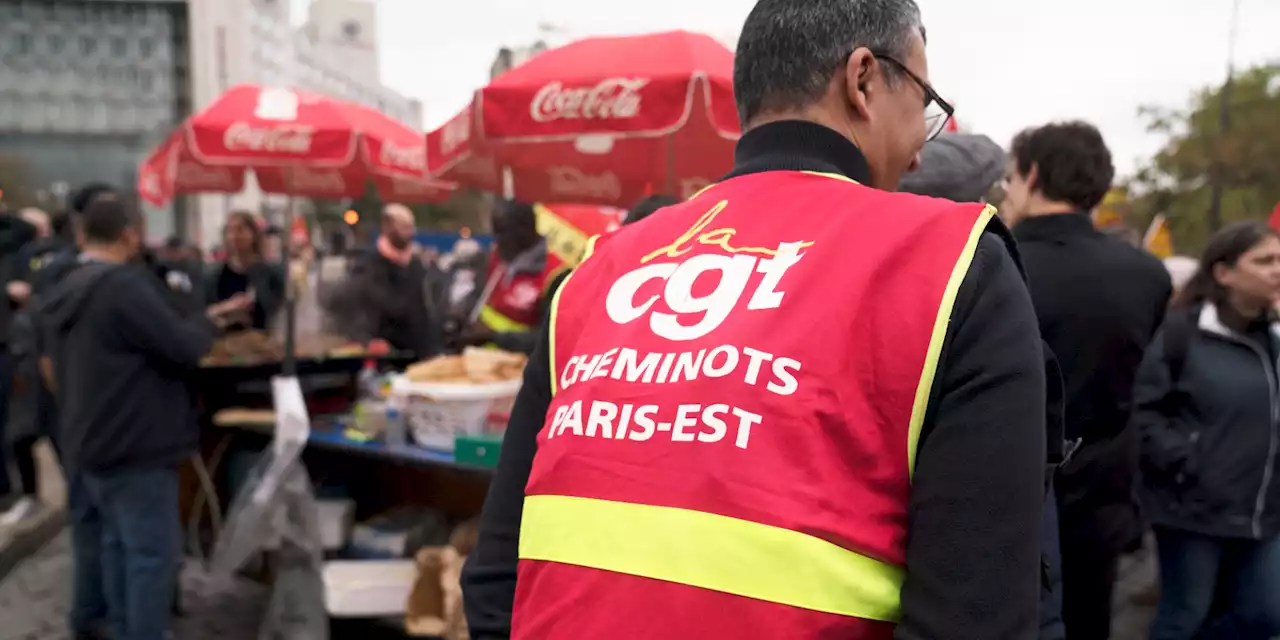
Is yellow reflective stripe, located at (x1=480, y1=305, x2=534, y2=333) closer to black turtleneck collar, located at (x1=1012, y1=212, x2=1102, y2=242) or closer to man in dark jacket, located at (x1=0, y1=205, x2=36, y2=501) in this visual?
black turtleneck collar, located at (x1=1012, y1=212, x2=1102, y2=242)

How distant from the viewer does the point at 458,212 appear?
175 ft

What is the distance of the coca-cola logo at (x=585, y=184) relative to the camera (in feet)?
18.6

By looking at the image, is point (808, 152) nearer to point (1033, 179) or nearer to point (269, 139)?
point (1033, 179)

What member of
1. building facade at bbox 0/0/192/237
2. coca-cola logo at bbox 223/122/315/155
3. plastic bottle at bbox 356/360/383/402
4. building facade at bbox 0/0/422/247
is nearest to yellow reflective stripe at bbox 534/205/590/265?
plastic bottle at bbox 356/360/383/402

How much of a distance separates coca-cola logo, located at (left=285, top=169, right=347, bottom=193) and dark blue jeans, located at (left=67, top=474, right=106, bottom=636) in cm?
393

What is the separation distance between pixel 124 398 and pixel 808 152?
12.3 feet

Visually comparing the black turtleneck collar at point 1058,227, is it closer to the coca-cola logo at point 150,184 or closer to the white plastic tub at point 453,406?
the white plastic tub at point 453,406

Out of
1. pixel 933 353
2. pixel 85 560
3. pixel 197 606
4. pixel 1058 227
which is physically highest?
pixel 933 353

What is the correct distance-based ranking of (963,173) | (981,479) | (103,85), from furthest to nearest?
1. (103,85)
2. (963,173)
3. (981,479)

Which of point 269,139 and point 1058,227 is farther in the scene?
point 269,139

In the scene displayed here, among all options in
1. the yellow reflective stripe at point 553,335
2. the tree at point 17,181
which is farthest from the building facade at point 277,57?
the yellow reflective stripe at point 553,335

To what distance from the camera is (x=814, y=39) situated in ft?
4.11

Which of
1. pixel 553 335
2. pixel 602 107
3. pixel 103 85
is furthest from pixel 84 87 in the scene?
pixel 553 335

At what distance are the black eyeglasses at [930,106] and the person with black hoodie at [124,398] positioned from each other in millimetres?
3589
